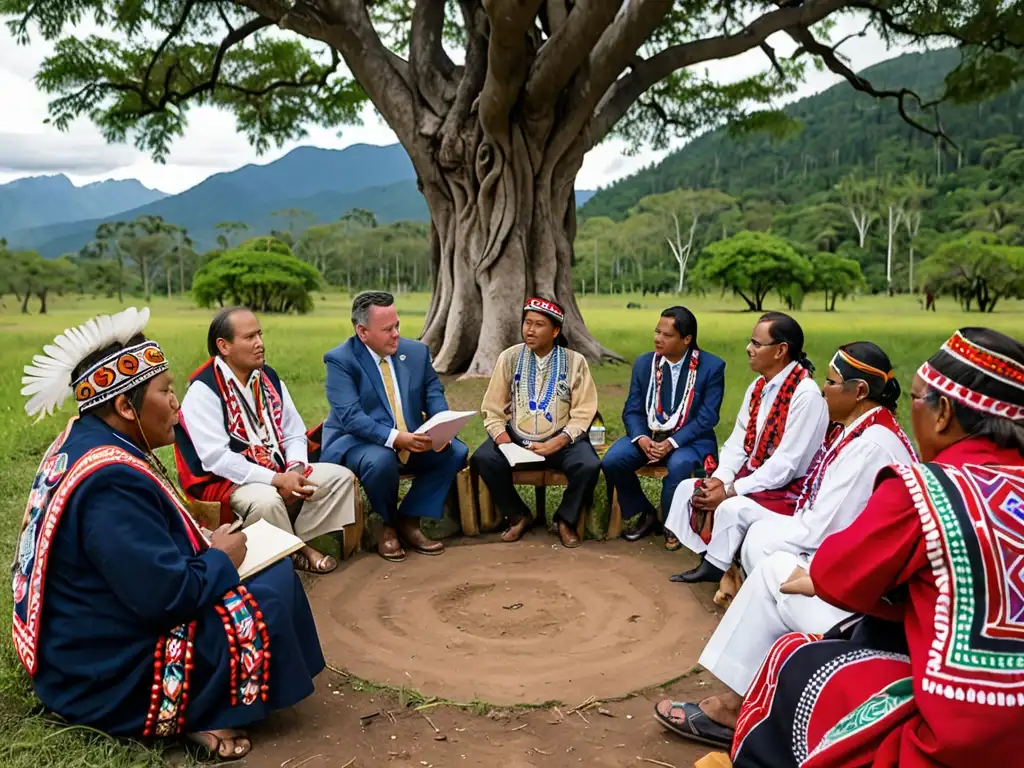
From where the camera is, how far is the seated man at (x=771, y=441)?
13.7ft

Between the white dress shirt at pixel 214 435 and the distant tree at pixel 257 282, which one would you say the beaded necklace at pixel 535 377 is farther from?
the distant tree at pixel 257 282

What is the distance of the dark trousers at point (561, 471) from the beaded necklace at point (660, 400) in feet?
1.51

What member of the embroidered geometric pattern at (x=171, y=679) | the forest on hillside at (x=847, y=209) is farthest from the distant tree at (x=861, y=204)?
the embroidered geometric pattern at (x=171, y=679)

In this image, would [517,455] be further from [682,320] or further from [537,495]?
[682,320]

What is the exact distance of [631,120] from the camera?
49.6 ft

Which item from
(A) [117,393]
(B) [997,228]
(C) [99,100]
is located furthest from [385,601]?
(B) [997,228]

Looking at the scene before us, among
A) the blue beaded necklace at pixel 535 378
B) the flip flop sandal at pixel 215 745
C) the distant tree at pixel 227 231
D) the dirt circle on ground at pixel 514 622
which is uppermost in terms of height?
the distant tree at pixel 227 231

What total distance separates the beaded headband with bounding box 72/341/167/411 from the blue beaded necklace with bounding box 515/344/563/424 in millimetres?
2947

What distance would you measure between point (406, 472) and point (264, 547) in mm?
2122

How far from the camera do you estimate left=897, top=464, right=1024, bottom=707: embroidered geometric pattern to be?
180cm

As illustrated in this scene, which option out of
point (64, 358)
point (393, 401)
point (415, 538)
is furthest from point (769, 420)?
point (64, 358)

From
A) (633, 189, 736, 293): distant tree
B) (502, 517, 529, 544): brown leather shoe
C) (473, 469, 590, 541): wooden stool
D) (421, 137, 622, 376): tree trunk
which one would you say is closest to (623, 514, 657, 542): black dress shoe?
(473, 469, 590, 541): wooden stool

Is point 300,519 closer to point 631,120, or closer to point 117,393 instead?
point 117,393

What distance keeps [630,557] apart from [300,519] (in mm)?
2009
